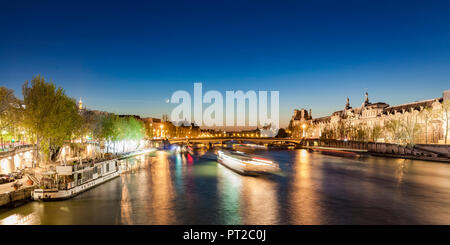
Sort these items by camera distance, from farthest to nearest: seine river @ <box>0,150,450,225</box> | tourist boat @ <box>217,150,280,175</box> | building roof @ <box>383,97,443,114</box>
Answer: building roof @ <box>383,97,443,114</box> < tourist boat @ <box>217,150,280,175</box> < seine river @ <box>0,150,450,225</box>

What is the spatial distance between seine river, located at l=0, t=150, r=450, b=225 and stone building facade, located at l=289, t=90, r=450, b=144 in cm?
4367

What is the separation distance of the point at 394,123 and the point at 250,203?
76.7 m

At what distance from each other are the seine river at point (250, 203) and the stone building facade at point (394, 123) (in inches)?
1719

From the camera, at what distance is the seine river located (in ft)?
70.3

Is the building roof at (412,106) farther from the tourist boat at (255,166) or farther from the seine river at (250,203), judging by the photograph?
the tourist boat at (255,166)

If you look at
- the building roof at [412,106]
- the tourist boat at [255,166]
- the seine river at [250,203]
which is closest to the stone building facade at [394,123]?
the building roof at [412,106]

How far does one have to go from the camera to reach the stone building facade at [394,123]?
3027 inches

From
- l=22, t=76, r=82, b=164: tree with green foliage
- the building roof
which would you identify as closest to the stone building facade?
the building roof

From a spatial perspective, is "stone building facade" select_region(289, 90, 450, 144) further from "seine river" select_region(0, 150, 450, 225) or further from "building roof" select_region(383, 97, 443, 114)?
"seine river" select_region(0, 150, 450, 225)

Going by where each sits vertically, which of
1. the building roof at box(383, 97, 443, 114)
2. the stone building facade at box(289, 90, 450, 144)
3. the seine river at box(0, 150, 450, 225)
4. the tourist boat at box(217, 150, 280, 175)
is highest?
the building roof at box(383, 97, 443, 114)

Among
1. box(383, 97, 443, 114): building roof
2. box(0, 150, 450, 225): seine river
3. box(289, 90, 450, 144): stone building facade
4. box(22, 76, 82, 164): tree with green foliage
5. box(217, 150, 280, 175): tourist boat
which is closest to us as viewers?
box(0, 150, 450, 225): seine river

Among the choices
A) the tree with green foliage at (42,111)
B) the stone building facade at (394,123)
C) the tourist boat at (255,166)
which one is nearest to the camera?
the tree with green foliage at (42,111)

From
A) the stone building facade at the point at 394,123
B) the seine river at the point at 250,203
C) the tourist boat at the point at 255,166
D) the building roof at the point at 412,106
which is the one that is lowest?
the seine river at the point at 250,203
